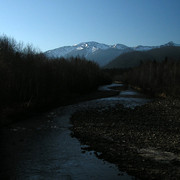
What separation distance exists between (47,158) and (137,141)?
657cm

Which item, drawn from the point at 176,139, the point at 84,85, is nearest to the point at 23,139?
the point at 176,139

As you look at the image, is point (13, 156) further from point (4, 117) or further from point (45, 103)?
point (45, 103)

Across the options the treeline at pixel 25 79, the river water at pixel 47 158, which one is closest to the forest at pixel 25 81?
the treeline at pixel 25 79

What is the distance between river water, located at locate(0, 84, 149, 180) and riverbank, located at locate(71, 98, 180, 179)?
0.89 meters

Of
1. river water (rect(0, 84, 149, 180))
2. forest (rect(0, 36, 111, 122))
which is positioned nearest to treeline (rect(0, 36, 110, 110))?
forest (rect(0, 36, 111, 122))

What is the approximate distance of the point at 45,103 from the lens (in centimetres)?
3180

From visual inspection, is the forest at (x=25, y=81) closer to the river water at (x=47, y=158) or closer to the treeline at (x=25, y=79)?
the treeline at (x=25, y=79)

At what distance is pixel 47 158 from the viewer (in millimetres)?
13023

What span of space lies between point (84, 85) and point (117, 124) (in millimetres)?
36476

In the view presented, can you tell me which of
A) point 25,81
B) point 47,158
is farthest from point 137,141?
point 25,81

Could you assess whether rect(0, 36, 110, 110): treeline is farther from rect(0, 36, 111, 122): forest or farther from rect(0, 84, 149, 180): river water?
rect(0, 84, 149, 180): river water

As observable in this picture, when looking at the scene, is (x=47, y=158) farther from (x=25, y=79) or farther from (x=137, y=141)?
(x=25, y=79)

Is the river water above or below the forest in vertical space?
below

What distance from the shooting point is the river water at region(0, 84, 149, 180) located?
10.8 meters
